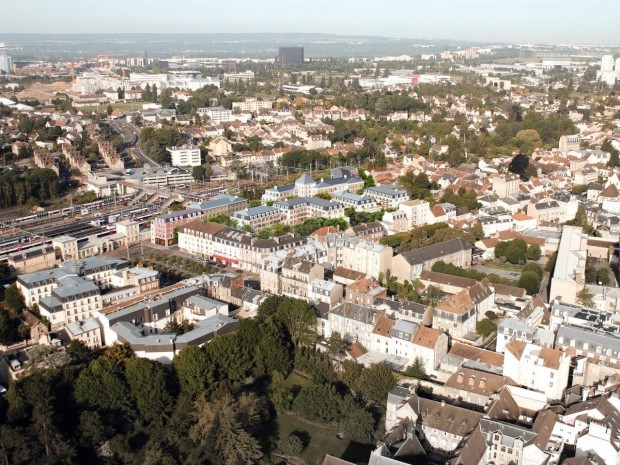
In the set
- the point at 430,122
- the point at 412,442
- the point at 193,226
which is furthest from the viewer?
the point at 430,122

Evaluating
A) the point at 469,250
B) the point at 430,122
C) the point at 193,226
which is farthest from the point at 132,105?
the point at 469,250

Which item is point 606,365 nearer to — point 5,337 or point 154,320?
point 154,320

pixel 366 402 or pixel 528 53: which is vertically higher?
pixel 528 53

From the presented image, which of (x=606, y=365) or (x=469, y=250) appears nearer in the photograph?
(x=606, y=365)

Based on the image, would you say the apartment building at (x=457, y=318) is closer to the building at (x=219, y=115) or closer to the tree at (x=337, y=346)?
the tree at (x=337, y=346)

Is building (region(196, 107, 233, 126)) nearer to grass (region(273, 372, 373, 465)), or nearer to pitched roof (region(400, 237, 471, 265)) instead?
pitched roof (region(400, 237, 471, 265))

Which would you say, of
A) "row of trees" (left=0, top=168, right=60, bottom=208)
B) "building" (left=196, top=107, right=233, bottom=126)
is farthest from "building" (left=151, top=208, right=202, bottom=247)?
"building" (left=196, top=107, right=233, bottom=126)

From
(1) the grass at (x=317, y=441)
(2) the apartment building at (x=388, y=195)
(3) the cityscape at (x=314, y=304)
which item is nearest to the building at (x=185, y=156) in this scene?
(3) the cityscape at (x=314, y=304)

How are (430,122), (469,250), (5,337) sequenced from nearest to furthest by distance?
1. (5,337)
2. (469,250)
3. (430,122)
